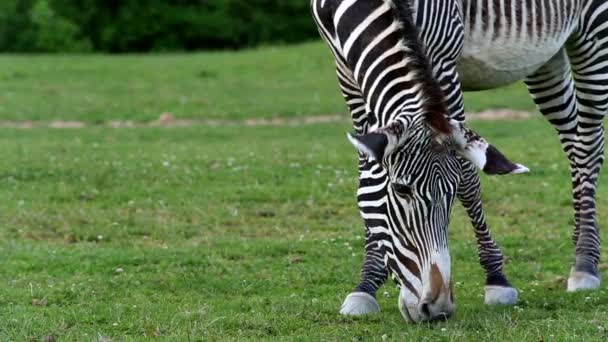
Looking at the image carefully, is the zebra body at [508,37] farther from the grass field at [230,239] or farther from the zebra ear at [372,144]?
the zebra ear at [372,144]

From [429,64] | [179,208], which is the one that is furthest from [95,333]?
[179,208]

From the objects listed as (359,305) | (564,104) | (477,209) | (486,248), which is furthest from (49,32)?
(359,305)

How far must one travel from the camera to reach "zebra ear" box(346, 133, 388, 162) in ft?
17.7

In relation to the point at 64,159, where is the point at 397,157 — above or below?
above

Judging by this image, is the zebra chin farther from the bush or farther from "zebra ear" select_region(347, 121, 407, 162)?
the bush

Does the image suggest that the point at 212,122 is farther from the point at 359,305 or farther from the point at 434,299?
the point at 434,299

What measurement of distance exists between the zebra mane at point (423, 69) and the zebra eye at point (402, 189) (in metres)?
0.35

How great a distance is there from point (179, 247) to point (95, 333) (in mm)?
3125

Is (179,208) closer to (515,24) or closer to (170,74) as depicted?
(515,24)

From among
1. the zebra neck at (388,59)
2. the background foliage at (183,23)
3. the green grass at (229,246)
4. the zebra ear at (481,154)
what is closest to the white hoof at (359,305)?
the green grass at (229,246)

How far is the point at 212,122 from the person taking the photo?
2056cm

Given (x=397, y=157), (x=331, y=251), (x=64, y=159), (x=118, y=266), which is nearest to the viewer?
(x=397, y=157)

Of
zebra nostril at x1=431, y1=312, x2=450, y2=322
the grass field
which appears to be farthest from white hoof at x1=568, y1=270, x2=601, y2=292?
zebra nostril at x1=431, y1=312, x2=450, y2=322

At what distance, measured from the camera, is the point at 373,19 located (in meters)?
6.43
